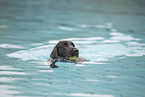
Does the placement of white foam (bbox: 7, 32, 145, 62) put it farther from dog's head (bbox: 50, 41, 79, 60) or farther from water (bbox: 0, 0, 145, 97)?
dog's head (bbox: 50, 41, 79, 60)

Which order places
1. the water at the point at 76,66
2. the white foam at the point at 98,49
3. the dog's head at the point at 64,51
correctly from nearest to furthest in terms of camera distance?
the water at the point at 76,66
the dog's head at the point at 64,51
the white foam at the point at 98,49

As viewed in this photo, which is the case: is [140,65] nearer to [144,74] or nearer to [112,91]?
[144,74]

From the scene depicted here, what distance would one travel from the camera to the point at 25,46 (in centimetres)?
1256

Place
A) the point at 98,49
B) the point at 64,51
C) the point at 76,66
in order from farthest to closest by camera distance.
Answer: the point at 98,49
the point at 64,51
the point at 76,66

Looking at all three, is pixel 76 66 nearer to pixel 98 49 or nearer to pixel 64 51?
pixel 64 51

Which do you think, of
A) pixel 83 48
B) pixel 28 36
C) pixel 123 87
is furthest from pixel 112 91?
pixel 28 36

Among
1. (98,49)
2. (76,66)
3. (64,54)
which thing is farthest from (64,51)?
(98,49)

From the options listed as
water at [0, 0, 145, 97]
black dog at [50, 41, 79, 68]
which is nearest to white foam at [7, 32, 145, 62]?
water at [0, 0, 145, 97]


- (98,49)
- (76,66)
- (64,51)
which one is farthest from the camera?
(98,49)

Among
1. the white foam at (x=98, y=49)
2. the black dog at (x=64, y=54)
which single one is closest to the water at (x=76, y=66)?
the white foam at (x=98, y=49)

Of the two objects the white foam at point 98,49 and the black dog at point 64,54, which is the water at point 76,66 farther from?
the black dog at point 64,54

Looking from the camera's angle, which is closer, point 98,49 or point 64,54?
point 64,54

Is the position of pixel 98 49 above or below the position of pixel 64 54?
below

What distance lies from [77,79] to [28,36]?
748 centimetres
